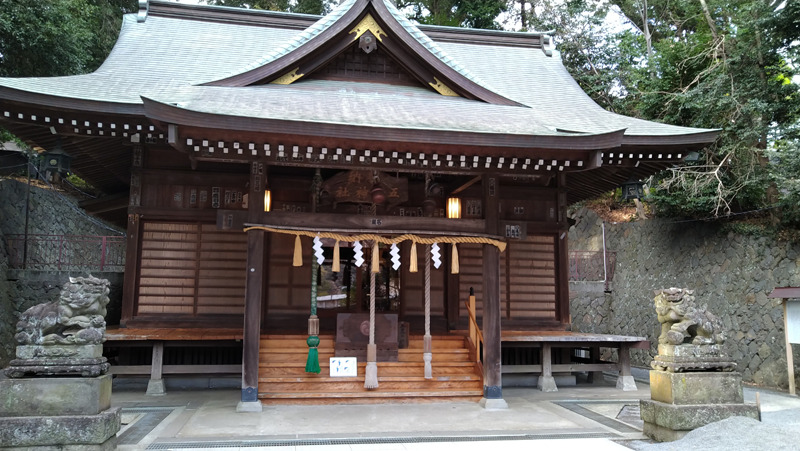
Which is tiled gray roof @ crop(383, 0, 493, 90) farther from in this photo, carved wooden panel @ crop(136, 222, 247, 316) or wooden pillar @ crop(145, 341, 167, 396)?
wooden pillar @ crop(145, 341, 167, 396)

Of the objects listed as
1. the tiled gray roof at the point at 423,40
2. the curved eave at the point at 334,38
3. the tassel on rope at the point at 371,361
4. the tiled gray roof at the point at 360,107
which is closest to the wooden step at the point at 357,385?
the tassel on rope at the point at 371,361

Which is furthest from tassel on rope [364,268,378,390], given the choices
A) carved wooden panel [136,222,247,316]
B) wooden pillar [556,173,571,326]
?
wooden pillar [556,173,571,326]

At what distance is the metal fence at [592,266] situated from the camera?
1883 centimetres

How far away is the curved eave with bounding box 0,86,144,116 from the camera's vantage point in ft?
24.7

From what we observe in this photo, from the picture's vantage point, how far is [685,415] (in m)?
6.40

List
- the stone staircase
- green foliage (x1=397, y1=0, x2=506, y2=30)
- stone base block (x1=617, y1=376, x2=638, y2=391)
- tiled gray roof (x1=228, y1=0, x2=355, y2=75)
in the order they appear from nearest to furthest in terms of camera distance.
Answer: the stone staircase < tiled gray roof (x1=228, y1=0, x2=355, y2=75) < stone base block (x1=617, y1=376, x2=638, y2=391) < green foliage (x1=397, y1=0, x2=506, y2=30)

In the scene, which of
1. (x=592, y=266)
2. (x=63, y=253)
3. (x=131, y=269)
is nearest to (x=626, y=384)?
(x=592, y=266)

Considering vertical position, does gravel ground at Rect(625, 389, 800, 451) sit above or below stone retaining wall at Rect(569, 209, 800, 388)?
below

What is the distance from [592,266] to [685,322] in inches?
518

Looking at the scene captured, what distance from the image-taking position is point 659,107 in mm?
15430

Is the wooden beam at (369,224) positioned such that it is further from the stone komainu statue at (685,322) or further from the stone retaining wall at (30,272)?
the stone retaining wall at (30,272)

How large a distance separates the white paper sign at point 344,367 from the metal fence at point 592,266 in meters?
12.1

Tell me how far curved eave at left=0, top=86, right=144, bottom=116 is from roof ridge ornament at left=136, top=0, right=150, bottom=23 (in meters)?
6.67

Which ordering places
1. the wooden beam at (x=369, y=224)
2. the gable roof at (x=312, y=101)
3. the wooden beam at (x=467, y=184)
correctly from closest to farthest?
1. the gable roof at (x=312, y=101)
2. the wooden beam at (x=369, y=224)
3. the wooden beam at (x=467, y=184)
